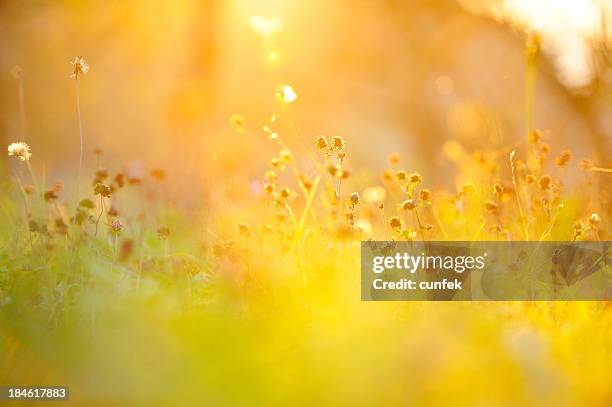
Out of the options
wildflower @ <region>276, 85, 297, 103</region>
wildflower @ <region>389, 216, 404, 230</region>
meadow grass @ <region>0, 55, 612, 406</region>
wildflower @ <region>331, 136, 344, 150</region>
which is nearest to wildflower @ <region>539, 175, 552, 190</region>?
meadow grass @ <region>0, 55, 612, 406</region>

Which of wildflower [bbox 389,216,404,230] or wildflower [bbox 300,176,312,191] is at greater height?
wildflower [bbox 300,176,312,191]

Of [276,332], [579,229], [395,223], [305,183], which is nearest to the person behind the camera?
[276,332]

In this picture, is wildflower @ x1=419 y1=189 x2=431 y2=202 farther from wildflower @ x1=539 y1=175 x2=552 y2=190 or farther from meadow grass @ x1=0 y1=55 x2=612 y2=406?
wildflower @ x1=539 y1=175 x2=552 y2=190

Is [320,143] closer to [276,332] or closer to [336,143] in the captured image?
[336,143]

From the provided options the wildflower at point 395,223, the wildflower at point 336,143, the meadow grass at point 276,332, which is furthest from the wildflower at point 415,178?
the wildflower at point 336,143

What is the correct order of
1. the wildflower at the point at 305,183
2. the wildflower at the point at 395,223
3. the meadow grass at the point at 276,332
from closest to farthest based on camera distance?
the meadow grass at the point at 276,332
the wildflower at the point at 395,223
the wildflower at the point at 305,183

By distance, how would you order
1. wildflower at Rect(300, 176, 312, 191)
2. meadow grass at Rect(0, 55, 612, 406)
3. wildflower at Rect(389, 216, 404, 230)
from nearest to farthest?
meadow grass at Rect(0, 55, 612, 406) → wildflower at Rect(389, 216, 404, 230) → wildflower at Rect(300, 176, 312, 191)

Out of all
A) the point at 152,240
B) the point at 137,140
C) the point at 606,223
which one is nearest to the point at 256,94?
the point at 137,140

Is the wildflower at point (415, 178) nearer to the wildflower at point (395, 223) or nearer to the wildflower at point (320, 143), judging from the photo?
the wildflower at point (395, 223)

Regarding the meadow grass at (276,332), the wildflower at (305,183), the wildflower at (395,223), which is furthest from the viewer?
the wildflower at (305,183)

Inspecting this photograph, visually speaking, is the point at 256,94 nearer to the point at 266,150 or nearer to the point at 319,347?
the point at 266,150

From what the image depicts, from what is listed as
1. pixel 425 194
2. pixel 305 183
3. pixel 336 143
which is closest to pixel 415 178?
pixel 425 194

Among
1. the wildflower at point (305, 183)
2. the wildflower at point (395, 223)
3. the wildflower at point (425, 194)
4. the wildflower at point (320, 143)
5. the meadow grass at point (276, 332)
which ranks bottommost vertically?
the meadow grass at point (276, 332)
